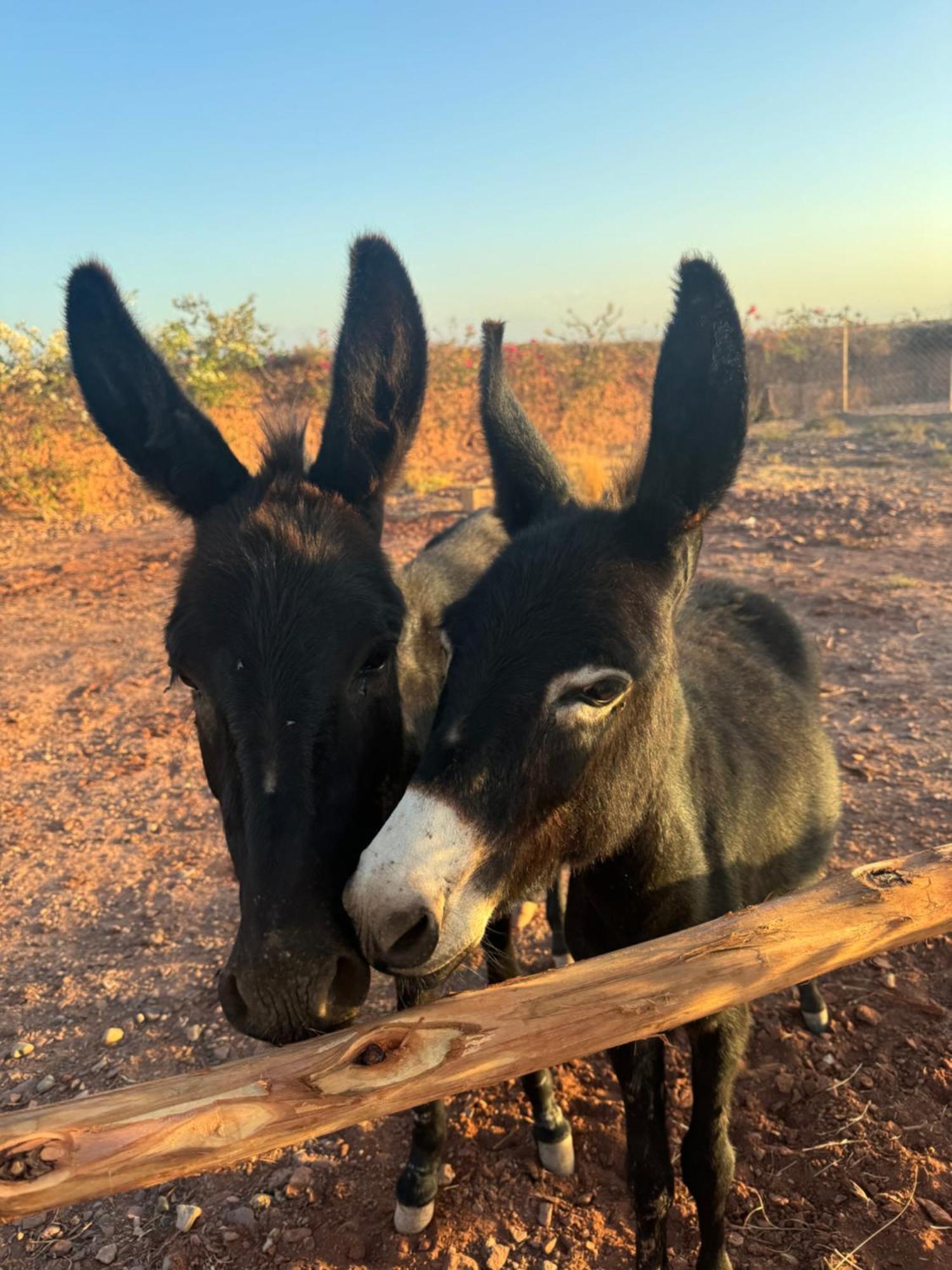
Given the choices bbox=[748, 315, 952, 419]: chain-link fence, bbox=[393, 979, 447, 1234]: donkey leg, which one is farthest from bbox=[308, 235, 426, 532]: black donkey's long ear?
bbox=[748, 315, 952, 419]: chain-link fence

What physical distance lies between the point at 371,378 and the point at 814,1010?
3.38 meters

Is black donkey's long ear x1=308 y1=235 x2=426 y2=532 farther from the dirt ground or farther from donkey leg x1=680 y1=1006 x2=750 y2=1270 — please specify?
the dirt ground

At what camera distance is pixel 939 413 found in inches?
876

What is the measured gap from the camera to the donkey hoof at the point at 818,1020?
358cm

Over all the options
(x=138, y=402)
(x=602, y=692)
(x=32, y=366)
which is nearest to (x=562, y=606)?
(x=602, y=692)

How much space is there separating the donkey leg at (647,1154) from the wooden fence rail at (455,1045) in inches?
37.1

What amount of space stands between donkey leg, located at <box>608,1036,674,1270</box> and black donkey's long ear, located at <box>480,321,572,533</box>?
73.6 inches

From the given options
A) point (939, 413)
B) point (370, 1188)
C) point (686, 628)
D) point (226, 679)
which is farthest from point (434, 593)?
point (939, 413)

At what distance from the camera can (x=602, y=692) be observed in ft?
6.66

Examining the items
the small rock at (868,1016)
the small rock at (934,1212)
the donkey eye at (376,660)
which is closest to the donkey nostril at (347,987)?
the donkey eye at (376,660)

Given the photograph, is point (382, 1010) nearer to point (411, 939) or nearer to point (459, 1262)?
point (459, 1262)

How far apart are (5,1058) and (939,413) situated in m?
25.6

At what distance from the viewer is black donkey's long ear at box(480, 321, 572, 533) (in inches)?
112

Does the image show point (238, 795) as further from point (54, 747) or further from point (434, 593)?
point (54, 747)
